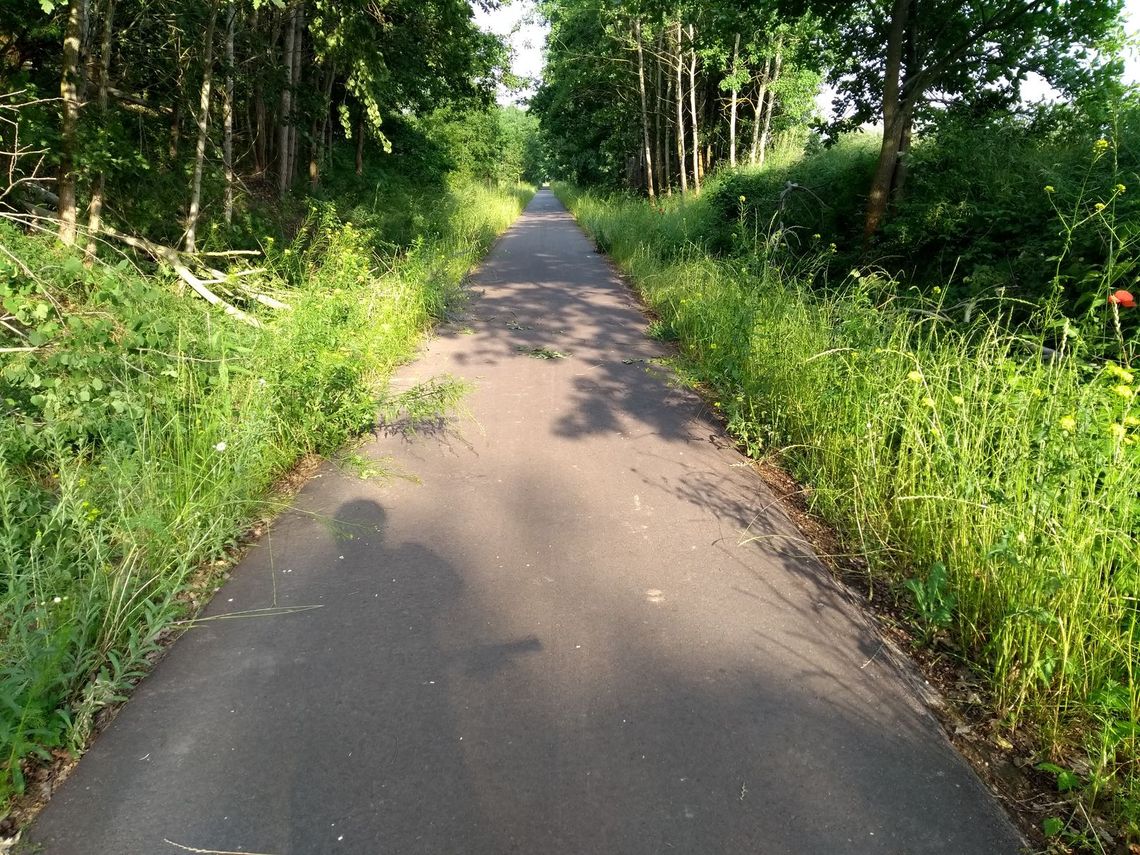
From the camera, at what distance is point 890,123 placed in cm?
859

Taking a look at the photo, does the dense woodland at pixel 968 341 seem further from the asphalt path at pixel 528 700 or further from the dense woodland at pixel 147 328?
the dense woodland at pixel 147 328

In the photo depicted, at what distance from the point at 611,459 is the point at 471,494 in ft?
3.52

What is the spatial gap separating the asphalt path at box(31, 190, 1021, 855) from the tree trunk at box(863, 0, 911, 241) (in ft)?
20.5

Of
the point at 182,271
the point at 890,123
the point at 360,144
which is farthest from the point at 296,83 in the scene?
the point at 890,123

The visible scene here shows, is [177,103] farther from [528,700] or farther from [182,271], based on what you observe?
[528,700]

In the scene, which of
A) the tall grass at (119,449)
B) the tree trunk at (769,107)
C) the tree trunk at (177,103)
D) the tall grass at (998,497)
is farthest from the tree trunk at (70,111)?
the tree trunk at (769,107)

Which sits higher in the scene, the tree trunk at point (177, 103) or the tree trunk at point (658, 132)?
the tree trunk at point (658, 132)

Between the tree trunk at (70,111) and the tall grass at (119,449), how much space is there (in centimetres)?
99

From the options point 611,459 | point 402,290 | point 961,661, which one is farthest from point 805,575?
point 402,290

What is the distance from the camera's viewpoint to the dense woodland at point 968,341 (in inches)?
93.2

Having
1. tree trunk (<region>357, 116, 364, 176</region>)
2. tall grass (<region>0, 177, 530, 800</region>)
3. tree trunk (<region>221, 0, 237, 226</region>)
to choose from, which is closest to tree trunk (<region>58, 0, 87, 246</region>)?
tall grass (<region>0, 177, 530, 800</region>)

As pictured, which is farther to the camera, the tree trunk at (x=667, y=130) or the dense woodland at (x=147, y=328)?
the tree trunk at (x=667, y=130)

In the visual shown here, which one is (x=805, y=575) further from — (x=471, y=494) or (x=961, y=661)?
(x=471, y=494)

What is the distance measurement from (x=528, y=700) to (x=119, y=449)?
241cm
